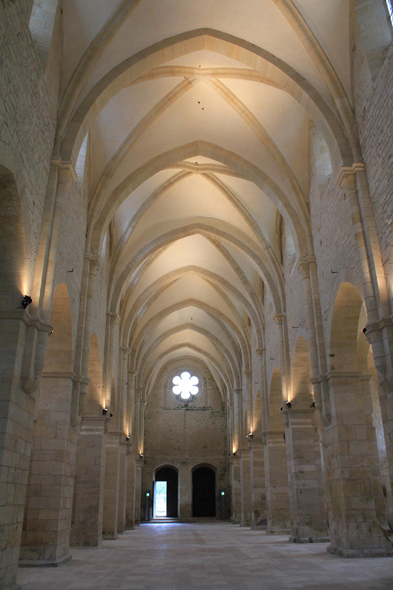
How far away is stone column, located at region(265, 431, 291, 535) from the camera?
16688 millimetres

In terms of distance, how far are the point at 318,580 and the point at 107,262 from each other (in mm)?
11741

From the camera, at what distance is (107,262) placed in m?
16.6

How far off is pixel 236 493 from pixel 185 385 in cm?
993

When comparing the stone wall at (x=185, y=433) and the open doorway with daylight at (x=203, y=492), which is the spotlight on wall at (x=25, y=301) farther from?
the open doorway with daylight at (x=203, y=492)

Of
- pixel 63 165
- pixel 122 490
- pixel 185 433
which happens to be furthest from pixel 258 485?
pixel 63 165

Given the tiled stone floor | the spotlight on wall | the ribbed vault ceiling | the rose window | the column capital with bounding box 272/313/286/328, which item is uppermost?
the ribbed vault ceiling

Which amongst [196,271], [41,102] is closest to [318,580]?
[41,102]

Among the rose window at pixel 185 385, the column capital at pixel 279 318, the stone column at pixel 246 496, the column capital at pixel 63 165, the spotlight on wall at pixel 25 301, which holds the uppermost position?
the rose window at pixel 185 385

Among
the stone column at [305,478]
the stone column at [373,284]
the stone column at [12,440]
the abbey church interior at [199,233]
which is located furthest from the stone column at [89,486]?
the stone column at [373,284]

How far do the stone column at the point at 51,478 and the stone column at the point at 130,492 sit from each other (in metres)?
14.2

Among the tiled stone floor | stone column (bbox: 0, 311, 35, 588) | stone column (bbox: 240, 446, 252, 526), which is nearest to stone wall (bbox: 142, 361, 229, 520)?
stone column (bbox: 240, 446, 252, 526)

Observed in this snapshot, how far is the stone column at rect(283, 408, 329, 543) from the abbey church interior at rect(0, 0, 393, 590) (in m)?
0.05

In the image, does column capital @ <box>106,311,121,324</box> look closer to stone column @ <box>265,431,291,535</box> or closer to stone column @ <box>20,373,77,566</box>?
stone column @ <box>20,373,77,566</box>

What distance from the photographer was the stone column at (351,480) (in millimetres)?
9750
